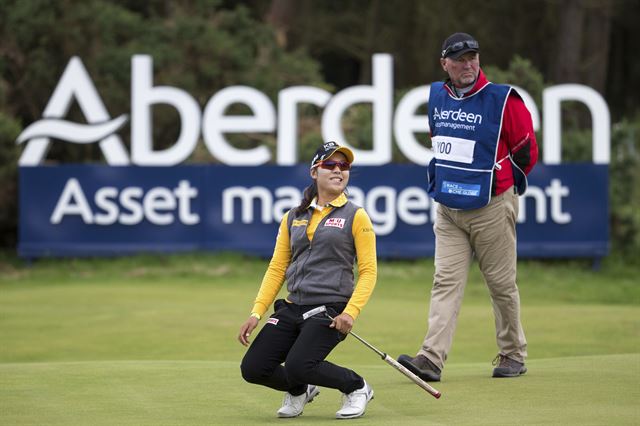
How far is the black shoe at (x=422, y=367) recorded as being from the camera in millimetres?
7734

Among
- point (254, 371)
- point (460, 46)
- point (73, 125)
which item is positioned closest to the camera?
point (254, 371)

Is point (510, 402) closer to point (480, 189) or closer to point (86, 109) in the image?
point (480, 189)

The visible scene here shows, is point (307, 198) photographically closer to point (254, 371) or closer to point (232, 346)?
point (254, 371)

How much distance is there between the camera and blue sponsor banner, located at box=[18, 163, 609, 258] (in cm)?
1778

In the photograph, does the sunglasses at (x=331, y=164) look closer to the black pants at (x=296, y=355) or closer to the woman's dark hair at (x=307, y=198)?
the woman's dark hair at (x=307, y=198)

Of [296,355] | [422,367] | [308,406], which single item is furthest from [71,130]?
Answer: [296,355]

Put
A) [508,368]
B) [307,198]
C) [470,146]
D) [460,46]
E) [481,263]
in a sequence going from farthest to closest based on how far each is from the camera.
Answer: [481,263], [508,368], [470,146], [460,46], [307,198]

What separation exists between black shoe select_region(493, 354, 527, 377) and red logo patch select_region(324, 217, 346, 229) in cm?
178

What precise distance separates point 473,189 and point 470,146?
0.86ft

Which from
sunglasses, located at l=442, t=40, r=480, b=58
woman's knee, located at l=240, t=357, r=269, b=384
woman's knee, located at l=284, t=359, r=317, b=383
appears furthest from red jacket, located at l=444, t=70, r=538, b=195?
woman's knee, located at l=240, t=357, r=269, b=384

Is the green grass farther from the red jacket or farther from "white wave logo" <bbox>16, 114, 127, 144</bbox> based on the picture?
"white wave logo" <bbox>16, 114, 127, 144</bbox>

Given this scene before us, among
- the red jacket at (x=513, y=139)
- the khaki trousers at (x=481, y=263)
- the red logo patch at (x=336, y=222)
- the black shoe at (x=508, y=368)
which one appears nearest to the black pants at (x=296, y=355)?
the red logo patch at (x=336, y=222)

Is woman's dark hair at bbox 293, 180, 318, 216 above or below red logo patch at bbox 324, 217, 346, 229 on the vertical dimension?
above

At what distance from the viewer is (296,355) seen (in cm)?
662
